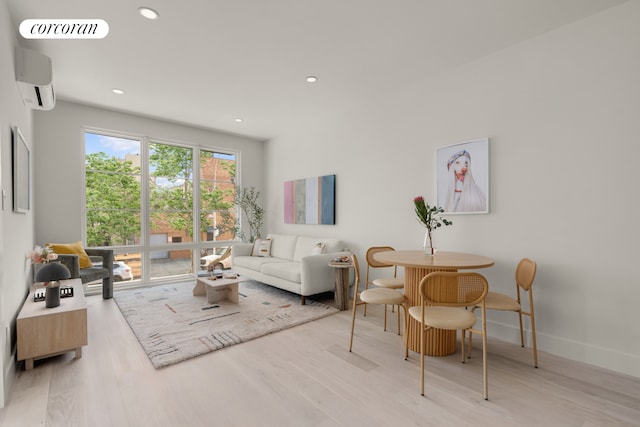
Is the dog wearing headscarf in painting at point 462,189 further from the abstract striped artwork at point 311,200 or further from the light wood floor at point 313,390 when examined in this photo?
the abstract striped artwork at point 311,200

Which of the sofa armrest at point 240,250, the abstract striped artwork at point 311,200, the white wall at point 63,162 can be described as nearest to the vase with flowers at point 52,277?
the white wall at point 63,162

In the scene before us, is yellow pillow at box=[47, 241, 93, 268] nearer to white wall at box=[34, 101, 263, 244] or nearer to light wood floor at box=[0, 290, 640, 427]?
white wall at box=[34, 101, 263, 244]

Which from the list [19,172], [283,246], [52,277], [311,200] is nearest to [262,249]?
[283,246]

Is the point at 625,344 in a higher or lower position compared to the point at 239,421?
higher

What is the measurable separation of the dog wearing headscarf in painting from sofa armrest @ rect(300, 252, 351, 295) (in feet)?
5.18

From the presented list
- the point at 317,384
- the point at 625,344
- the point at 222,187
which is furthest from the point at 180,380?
the point at 222,187

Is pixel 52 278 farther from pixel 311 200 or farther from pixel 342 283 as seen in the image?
pixel 311 200

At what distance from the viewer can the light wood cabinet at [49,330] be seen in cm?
223

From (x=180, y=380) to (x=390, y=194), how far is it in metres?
3.02

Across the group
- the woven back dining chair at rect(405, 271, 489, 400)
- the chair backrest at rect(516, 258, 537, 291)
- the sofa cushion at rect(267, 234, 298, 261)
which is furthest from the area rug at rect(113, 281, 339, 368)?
the chair backrest at rect(516, 258, 537, 291)

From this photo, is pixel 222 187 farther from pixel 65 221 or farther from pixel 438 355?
pixel 438 355

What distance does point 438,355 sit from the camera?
8.30 feet

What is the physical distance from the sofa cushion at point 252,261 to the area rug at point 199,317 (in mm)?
366

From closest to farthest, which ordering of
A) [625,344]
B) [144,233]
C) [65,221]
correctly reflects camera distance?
[625,344], [65,221], [144,233]
